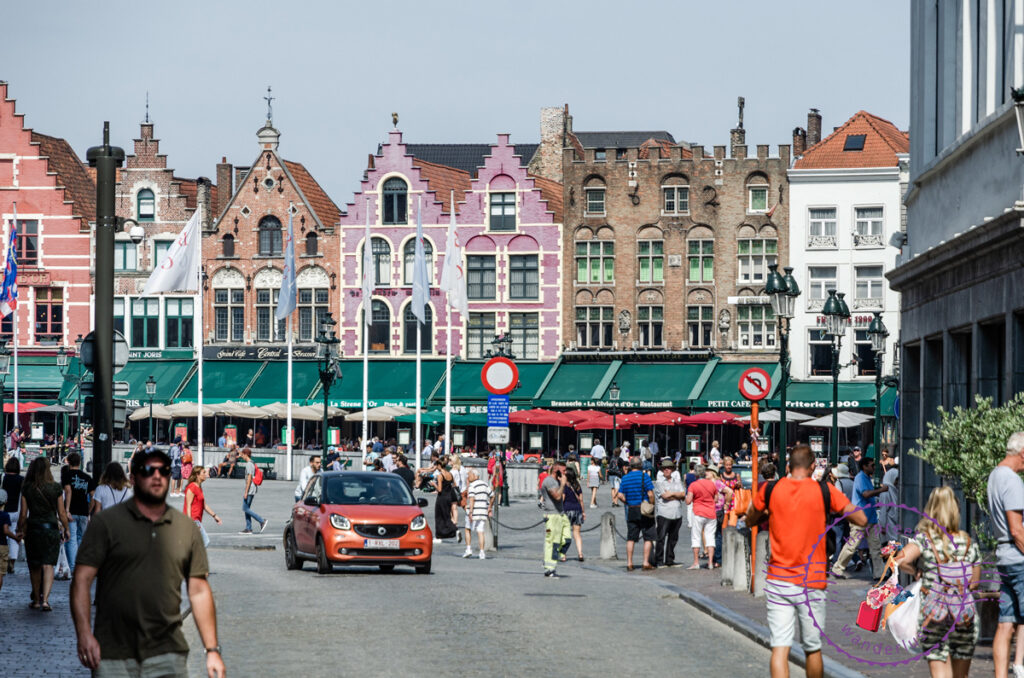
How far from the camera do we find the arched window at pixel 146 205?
A: 7162cm

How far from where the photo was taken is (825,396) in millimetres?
60969

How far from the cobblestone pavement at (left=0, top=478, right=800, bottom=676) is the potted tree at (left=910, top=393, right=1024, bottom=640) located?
74.3 inches

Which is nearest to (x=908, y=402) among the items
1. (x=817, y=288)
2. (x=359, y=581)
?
(x=359, y=581)

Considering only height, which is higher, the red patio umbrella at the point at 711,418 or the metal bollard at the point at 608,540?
the red patio umbrella at the point at 711,418

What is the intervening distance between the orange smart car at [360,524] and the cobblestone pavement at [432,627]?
1.12 ft

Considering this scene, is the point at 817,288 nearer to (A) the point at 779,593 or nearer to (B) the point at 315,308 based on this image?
(B) the point at 315,308

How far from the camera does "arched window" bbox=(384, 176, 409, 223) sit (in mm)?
68375

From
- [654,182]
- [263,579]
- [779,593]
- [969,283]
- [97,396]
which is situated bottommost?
[263,579]

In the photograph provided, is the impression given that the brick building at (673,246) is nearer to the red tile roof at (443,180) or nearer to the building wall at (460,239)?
the building wall at (460,239)

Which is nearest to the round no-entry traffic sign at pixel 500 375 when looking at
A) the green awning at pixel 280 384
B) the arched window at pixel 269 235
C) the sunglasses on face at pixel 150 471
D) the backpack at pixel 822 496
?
the backpack at pixel 822 496

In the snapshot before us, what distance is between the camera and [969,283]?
18391 millimetres

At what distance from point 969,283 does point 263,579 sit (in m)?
10.2

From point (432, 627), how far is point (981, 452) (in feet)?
18.0

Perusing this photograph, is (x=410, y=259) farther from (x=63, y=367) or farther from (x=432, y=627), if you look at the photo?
(x=432, y=627)
